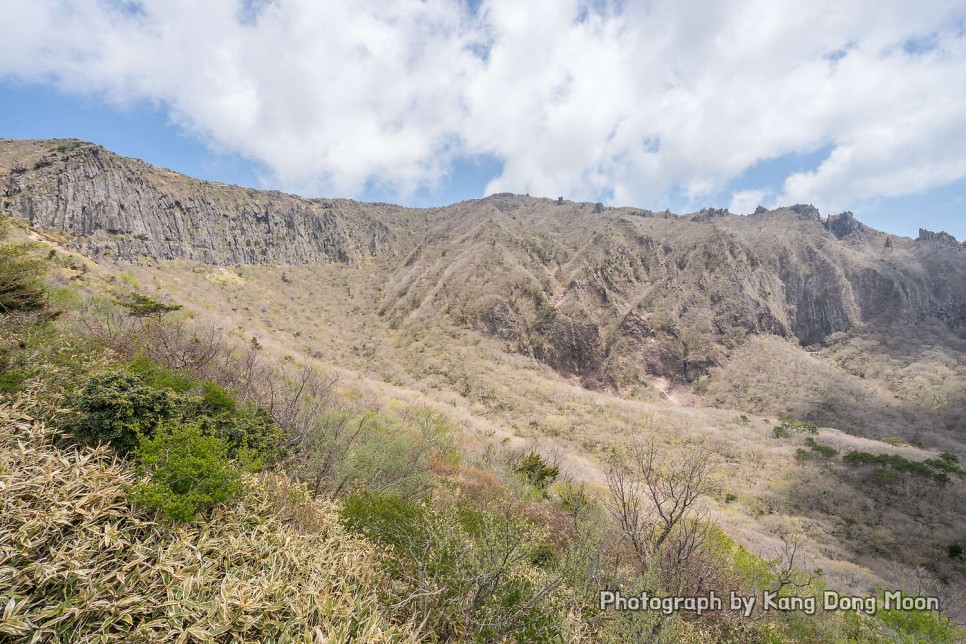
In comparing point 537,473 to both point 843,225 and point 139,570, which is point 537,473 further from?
point 843,225

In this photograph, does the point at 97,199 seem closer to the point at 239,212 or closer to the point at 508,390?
the point at 239,212

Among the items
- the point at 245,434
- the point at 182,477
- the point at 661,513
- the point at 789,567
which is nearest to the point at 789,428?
the point at 789,567

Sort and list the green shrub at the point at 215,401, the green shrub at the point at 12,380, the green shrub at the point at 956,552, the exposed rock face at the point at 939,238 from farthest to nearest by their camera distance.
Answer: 1. the exposed rock face at the point at 939,238
2. the green shrub at the point at 956,552
3. the green shrub at the point at 215,401
4. the green shrub at the point at 12,380

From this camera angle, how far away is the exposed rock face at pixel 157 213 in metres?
45.8

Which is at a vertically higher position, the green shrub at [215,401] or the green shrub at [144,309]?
the green shrub at [144,309]

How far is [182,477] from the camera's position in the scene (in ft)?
16.3

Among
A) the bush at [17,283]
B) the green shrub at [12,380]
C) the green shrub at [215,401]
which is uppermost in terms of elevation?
the bush at [17,283]

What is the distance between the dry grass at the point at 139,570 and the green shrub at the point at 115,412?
34 centimetres

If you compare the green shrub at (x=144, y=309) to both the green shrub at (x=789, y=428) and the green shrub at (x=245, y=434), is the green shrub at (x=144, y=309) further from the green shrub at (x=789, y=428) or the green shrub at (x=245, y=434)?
the green shrub at (x=789, y=428)

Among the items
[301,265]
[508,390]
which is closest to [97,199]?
[301,265]

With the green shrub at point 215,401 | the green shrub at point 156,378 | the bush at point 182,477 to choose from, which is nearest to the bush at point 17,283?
the green shrub at point 156,378

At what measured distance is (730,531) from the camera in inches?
800

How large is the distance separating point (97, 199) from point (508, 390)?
62.2m

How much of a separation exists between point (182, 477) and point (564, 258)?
3006 inches
